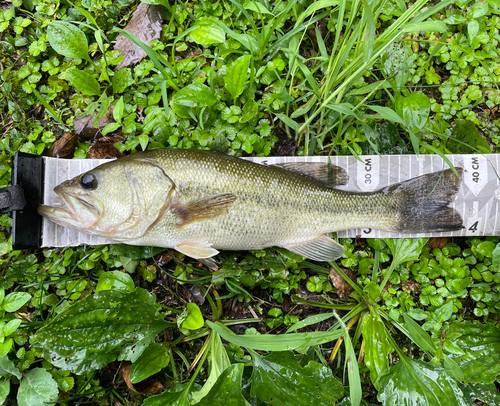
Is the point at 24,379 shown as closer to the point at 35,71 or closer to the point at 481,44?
the point at 35,71

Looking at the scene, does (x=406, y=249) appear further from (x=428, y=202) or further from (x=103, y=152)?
(x=103, y=152)

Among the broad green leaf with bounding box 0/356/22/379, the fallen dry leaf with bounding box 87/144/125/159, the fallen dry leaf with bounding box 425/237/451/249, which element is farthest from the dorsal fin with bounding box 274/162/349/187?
the broad green leaf with bounding box 0/356/22/379

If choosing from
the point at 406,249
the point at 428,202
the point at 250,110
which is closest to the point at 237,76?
the point at 250,110

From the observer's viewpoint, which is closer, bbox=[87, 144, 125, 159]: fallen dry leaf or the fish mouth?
the fish mouth

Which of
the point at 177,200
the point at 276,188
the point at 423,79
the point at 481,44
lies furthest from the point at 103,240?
the point at 481,44

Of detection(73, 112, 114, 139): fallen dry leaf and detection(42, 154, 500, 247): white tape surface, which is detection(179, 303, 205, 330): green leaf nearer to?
detection(42, 154, 500, 247): white tape surface

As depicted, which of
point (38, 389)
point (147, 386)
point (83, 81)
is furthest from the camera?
point (83, 81)
